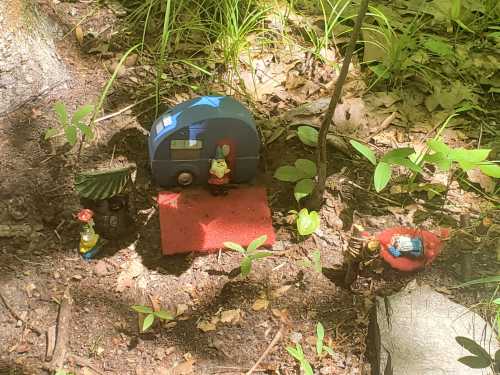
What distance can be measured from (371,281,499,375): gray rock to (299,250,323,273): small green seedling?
0.84ft

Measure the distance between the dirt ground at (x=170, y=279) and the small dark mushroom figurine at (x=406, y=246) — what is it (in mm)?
100

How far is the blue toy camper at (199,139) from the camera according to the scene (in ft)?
6.51

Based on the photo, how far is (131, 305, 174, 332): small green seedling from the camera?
177 cm

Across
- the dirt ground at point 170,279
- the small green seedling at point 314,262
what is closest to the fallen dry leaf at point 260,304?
the dirt ground at point 170,279

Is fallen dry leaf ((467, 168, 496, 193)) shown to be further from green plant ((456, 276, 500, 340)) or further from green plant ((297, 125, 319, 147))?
green plant ((297, 125, 319, 147))

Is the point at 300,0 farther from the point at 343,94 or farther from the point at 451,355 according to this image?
the point at 451,355

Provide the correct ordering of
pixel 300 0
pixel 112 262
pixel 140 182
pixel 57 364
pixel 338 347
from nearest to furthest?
pixel 57 364
pixel 338 347
pixel 112 262
pixel 140 182
pixel 300 0

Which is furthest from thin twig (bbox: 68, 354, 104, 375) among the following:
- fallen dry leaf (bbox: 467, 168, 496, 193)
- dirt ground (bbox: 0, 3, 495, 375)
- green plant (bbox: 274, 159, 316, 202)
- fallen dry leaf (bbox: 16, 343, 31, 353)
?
fallen dry leaf (bbox: 467, 168, 496, 193)

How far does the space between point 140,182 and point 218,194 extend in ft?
1.09

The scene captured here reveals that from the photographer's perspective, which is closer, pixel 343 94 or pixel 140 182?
pixel 140 182

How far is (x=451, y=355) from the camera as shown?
5.78 ft

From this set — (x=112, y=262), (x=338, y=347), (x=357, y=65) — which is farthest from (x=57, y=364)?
(x=357, y=65)

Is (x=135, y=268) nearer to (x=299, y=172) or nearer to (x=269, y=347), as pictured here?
(x=269, y=347)

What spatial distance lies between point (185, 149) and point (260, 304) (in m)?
0.66
